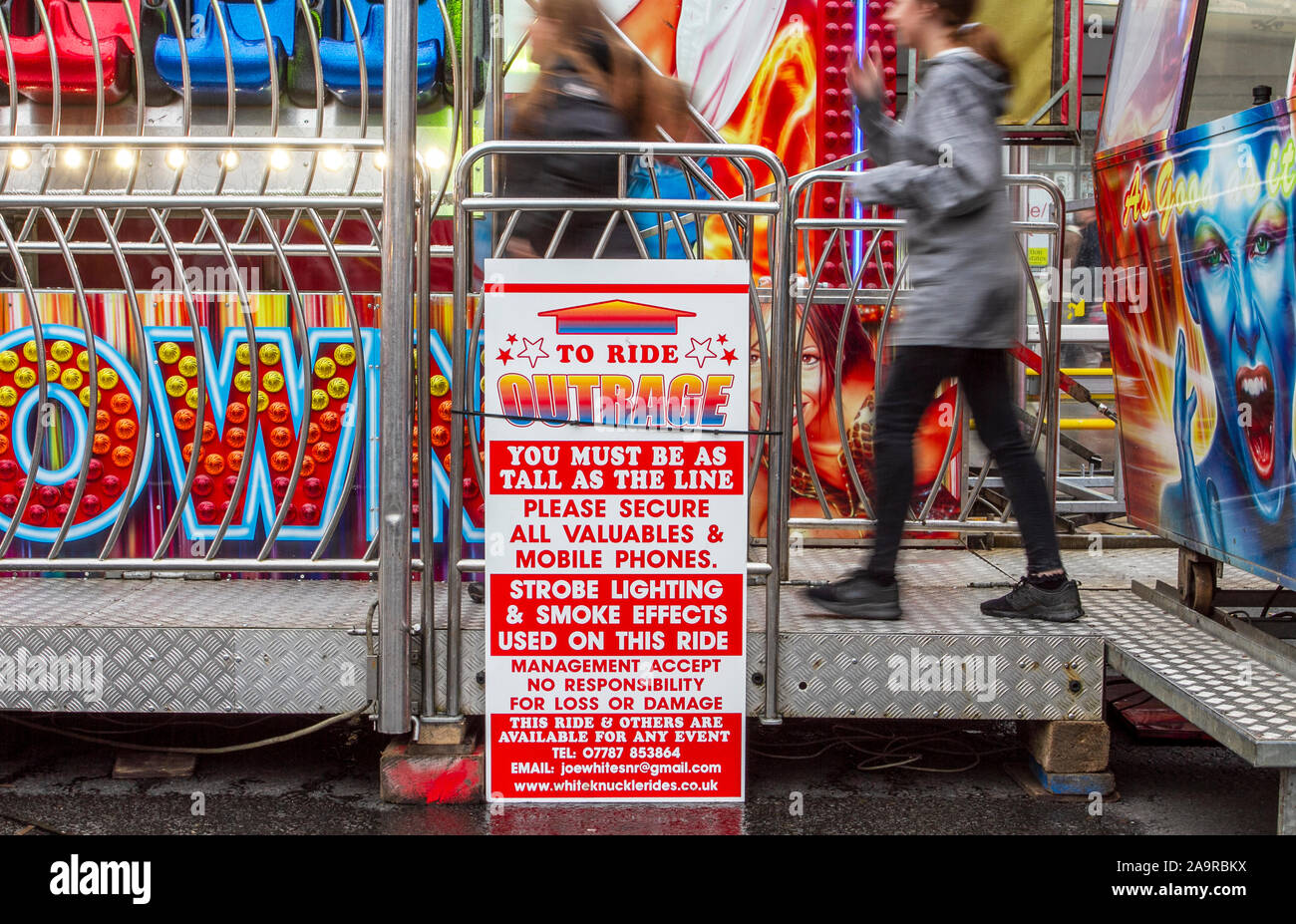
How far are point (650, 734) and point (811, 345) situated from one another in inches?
106

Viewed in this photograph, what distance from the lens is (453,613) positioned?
3484 mm

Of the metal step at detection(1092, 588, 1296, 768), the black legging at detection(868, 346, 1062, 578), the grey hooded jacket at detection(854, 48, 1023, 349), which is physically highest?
the grey hooded jacket at detection(854, 48, 1023, 349)

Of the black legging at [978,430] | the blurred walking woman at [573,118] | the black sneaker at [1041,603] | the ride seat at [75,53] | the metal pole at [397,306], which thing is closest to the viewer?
the metal pole at [397,306]

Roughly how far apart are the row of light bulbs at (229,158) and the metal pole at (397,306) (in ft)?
0.26

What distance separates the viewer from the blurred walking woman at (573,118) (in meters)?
3.96

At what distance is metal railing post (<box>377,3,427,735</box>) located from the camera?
3227 millimetres

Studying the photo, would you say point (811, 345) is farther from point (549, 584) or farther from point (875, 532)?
point (549, 584)

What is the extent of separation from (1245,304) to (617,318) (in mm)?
1730

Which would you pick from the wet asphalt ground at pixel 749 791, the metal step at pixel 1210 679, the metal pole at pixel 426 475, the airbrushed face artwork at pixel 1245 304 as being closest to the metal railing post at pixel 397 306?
the metal pole at pixel 426 475

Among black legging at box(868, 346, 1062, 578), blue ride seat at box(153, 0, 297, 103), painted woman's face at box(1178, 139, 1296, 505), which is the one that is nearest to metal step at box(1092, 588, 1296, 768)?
black legging at box(868, 346, 1062, 578)

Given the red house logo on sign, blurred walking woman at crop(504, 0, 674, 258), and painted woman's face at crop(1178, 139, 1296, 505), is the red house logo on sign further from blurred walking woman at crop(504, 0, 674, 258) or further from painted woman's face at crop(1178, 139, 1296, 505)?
painted woman's face at crop(1178, 139, 1296, 505)

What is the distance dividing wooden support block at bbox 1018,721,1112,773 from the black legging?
18.2 inches

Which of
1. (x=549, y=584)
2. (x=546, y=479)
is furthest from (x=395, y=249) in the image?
(x=549, y=584)

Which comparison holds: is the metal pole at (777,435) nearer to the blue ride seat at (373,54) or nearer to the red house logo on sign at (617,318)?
the red house logo on sign at (617,318)
